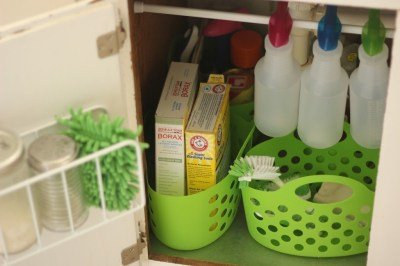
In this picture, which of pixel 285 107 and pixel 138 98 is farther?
pixel 285 107

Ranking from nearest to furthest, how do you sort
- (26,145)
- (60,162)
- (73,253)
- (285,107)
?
1. (60,162)
2. (26,145)
3. (73,253)
4. (285,107)

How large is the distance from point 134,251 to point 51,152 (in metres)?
0.45

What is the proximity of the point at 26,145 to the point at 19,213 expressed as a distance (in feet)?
0.36

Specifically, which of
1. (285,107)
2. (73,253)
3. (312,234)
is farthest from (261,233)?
(73,253)

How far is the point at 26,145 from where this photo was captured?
1.12 m

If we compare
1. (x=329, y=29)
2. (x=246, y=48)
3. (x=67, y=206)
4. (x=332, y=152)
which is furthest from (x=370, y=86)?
(x=67, y=206)

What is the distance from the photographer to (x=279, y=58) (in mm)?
1398

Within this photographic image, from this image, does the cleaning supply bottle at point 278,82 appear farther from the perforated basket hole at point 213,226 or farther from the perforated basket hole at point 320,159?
the perforated basket hole at point 213,226

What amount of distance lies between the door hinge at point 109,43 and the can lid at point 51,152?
5.9 inches

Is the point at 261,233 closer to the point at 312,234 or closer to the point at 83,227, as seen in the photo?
the point at 312,234

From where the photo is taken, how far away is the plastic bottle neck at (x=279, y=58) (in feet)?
4.57

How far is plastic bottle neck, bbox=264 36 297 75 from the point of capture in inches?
54.8

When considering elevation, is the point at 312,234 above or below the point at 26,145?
below

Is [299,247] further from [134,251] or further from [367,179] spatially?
[134,251]
